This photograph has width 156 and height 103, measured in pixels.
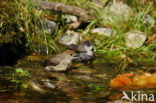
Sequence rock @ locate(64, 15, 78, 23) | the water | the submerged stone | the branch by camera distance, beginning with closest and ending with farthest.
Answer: the water → the submerged stone → the branch → rock @ locate(64, 15, 78, 23)

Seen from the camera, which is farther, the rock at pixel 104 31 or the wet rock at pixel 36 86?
the rock at pixel 104 31

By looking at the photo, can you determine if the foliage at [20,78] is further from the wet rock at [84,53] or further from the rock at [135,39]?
the rock at [135,39]

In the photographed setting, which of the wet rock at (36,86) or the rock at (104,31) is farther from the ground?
the rock at (104,31)

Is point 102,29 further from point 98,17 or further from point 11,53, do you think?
point 11,53

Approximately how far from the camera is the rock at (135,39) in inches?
173

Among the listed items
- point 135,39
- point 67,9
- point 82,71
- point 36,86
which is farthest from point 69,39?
point 36,86

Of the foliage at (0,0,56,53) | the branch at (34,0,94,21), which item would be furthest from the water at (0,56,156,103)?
the branch at (34,0,94,21)

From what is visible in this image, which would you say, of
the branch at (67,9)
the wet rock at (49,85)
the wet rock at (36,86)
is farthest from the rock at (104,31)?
the wet rock at (36,86)

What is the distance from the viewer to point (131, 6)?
21.6 feet

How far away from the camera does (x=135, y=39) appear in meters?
4.41

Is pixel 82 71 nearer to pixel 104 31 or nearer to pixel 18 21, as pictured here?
pixel 18 21

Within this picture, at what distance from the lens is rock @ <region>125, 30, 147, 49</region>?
4391 mm

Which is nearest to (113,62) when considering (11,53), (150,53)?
(150,53)

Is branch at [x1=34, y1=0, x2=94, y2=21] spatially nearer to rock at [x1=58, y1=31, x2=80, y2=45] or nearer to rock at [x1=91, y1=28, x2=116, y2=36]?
rock at [x1=91, y1=28, x2=116, y2=36]
